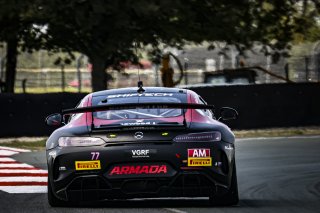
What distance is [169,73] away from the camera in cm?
3152

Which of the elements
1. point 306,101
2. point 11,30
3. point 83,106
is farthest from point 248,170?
point 11,30

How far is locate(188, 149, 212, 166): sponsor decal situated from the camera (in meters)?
9.45

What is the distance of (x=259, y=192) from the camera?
1178cm

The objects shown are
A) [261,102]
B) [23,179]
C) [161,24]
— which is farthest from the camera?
[161,24]

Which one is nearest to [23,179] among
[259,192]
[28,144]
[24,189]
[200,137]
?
[24,189]

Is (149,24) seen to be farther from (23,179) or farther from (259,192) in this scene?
(259,192)

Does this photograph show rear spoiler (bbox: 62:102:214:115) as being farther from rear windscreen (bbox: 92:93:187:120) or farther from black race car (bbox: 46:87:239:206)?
rear windscreen (bbox: 92:93:187:120)

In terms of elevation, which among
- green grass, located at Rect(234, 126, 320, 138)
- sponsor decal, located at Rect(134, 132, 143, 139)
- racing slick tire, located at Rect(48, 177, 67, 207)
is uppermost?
sponsor decal, located at Rect(134, 132, 143, 139)

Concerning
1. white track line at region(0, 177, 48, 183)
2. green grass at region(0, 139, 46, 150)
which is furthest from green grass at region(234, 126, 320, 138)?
white track line at region(0, 177, 48, 183)

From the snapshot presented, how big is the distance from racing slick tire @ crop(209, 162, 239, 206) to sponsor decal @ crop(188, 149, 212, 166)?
51 cm

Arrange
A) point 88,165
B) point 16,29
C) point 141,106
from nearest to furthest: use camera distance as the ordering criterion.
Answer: point 88,165 < point 141,106 < point 16,29

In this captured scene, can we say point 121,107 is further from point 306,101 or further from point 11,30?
point 11,30

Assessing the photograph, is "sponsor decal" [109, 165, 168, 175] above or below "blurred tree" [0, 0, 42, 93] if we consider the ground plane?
below

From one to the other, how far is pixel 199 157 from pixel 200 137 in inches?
7.7
